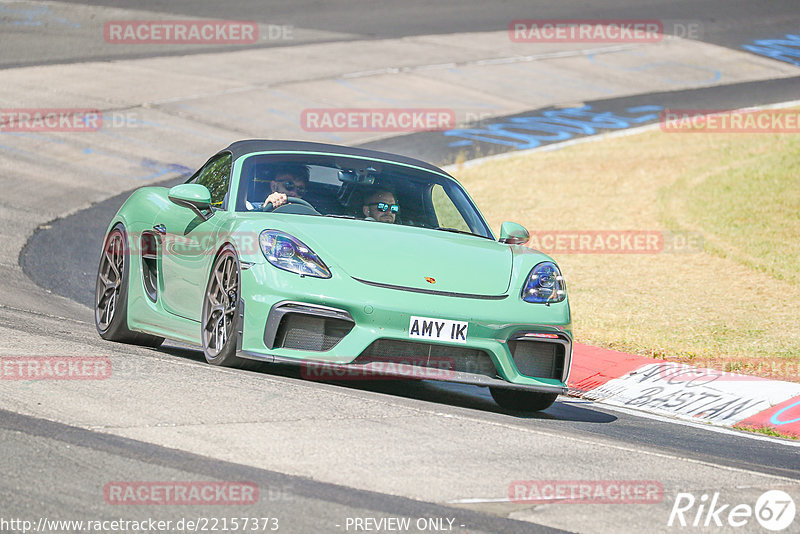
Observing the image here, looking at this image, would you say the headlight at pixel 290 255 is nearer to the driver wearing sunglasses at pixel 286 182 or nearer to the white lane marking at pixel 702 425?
the driver wearing sunglasses at pixel 286 182

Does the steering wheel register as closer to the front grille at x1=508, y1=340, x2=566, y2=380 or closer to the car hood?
the car hood

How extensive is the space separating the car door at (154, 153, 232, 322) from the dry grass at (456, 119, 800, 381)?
4079 mm

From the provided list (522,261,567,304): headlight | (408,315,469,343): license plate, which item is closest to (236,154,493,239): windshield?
(522,261,567,304): headlight

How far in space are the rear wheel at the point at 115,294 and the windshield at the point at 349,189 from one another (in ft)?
4.31

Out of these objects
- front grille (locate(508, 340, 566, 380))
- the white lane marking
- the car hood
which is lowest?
the white lane marking

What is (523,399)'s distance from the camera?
774cm

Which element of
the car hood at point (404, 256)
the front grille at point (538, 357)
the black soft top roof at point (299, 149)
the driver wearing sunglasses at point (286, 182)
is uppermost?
the black soft top roof at point (299, 149)

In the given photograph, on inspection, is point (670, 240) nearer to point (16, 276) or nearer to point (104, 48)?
point (16, 276)

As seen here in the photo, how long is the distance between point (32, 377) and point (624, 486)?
10.0 ft

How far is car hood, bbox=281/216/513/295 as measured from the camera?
691cm

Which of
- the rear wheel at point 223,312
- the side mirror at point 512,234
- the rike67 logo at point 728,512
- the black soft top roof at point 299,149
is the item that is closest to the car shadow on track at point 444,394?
the rear wheel at point 223,312

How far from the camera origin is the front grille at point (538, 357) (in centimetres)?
706

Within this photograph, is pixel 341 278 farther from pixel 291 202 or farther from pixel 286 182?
pixel 286 182

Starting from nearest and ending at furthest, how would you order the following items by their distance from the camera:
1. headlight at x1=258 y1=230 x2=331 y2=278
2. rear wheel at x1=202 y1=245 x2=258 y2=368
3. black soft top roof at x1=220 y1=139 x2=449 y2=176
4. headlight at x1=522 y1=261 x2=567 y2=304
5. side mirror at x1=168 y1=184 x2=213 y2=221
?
headlight at x1=258 y1=230 x2=331 y2=278, rear wheel at x1=202 y1=245 x2=258 y2=368, headlight at x1=522 y1=261 x2=567 y2=304, side mirror at x1=168 y1=184 x2=213 y2=221, black soft top roof at x1=220 y1=139 x2=449 y2=176
